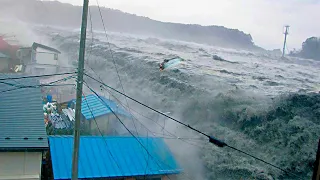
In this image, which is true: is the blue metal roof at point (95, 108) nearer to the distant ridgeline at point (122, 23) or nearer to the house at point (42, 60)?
the house at point (42, 60)

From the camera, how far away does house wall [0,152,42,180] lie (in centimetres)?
796

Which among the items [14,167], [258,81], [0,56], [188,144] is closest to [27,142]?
[14,167]

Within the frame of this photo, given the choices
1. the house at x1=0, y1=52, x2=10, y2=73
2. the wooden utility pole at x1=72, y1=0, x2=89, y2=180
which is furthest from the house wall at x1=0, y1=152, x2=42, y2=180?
the house at x1=0, y1=52, x2=10, y2=73

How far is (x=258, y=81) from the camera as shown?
24.5 meters

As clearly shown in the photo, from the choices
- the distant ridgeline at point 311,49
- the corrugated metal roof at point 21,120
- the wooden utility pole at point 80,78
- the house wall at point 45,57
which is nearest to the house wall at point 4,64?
the house wall at point 45,57

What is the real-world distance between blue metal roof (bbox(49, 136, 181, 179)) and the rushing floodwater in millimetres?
1576

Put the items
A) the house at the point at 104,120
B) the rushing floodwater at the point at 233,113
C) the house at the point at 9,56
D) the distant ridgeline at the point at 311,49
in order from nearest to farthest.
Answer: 1. the rushing floodwater at the point at 233,113
2. the house at the point at 104,120
3. the house at the point at 9,56
4. the distant ridgeline at the point at 311,49

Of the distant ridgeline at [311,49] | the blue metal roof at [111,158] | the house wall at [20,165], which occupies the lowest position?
the blue metal roof at [111,158]

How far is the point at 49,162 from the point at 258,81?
60.5 ft

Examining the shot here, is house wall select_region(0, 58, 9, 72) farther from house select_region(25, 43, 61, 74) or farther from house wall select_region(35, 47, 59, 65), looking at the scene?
house wall select_region(35, 47, 59, 65)

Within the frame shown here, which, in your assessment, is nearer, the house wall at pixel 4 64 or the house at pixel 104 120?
the house at pixel 104 120

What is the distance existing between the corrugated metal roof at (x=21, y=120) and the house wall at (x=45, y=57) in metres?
21.2

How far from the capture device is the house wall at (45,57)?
100.0 ft

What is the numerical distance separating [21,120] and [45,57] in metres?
23.5
